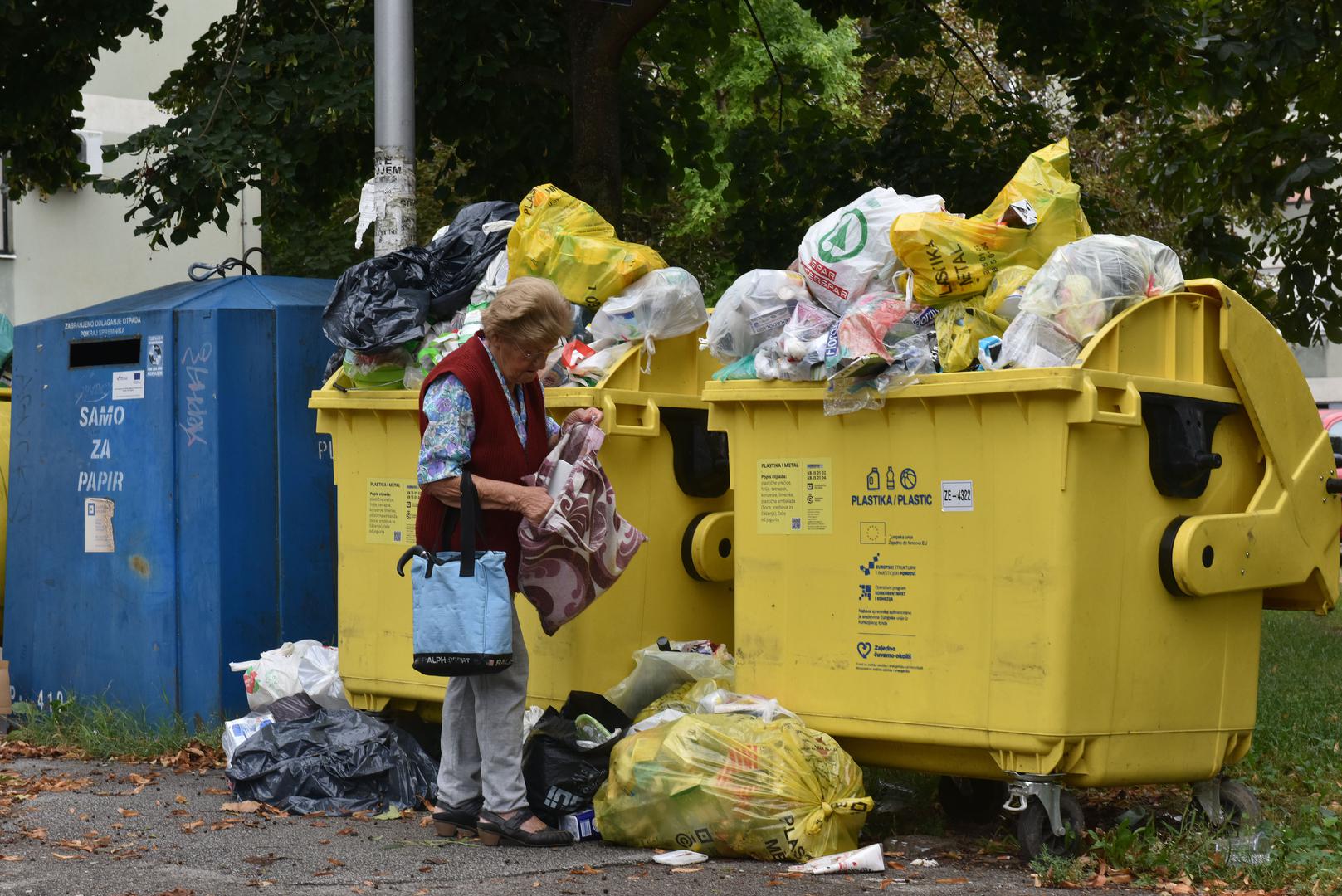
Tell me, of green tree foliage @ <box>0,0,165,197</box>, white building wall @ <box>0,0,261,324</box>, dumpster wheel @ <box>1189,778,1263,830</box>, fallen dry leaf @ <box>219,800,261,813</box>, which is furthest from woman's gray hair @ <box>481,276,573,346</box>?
white building wall @ <box>0,0,261,324</box>

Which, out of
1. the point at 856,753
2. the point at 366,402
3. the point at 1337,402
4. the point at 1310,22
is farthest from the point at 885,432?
the point at 1337,402

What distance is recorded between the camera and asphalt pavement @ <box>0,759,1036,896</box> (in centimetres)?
435

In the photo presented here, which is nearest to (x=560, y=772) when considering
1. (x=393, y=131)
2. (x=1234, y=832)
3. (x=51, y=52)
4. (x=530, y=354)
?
(x=530, y=354)

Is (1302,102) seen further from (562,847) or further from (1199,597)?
(562,847)

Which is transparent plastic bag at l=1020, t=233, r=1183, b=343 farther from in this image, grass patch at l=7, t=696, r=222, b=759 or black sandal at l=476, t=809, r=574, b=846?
grass patch at l=7, t=696, r=222, b=759

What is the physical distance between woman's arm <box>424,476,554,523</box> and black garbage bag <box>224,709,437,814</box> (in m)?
1.09

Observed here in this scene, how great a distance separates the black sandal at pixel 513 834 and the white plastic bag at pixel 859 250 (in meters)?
1.72

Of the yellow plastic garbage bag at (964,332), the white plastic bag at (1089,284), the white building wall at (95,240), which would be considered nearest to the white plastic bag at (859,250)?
the yellow plastic garbage bag at (964,332)

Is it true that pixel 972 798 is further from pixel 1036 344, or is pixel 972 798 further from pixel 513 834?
pixel 1036 344

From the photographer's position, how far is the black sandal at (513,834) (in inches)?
190

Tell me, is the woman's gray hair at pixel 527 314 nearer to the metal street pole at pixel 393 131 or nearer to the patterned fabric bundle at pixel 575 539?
the patterned fabric bundle at pixel 575 539

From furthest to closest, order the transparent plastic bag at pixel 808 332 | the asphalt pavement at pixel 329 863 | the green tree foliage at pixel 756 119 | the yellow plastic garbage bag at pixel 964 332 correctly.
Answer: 1. the green tree foliage at pixel 756 119
2. the transparent plastic bag at pixel 808 332
3. the yellow plastic garbage bag at pixel 964 332
4. the asphalt pavement at pixel 329 863

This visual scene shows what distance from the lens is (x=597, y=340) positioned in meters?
5.71

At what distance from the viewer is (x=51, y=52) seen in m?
9.02
